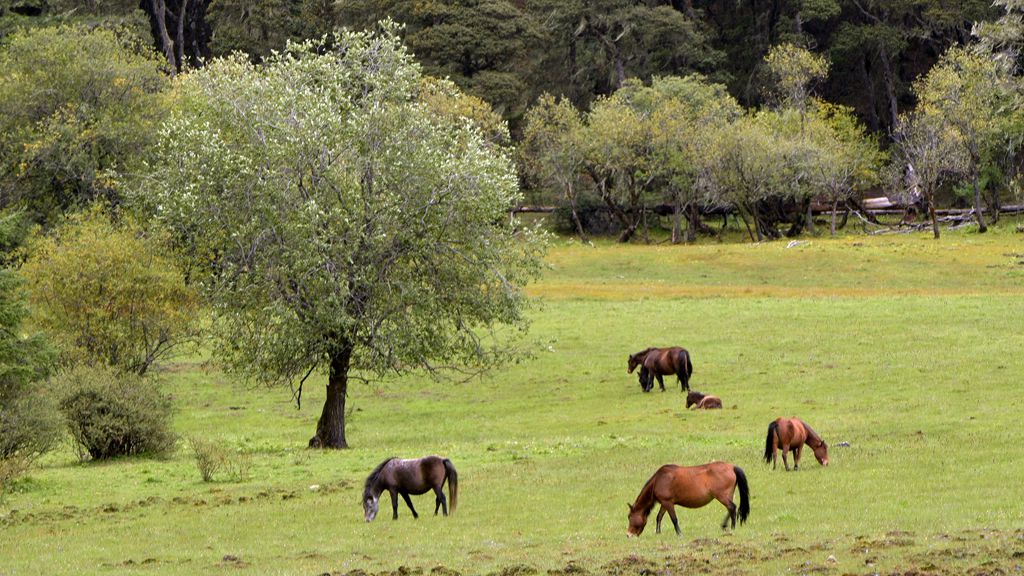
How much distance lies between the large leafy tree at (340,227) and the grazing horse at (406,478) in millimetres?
9258

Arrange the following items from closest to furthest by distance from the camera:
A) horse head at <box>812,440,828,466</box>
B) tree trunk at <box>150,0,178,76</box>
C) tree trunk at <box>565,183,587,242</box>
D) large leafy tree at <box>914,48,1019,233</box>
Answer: horse head at <box>812,440,828,466</box>
large leafy tree at <box>914,48,1019,233</box>
tree trunk at <box>565,183,587,242</box>
tree trunk at <box>150,0,178,76</box>

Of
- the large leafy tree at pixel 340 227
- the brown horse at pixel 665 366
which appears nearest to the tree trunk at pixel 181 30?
the brown horse at pixel 665 366

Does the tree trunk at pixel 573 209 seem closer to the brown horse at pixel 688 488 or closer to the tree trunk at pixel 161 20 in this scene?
the tree trunk at pixel 161 20

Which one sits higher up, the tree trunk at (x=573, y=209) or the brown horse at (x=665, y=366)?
the tree trunk at (x=573, y=209)

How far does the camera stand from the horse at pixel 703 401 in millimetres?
33969

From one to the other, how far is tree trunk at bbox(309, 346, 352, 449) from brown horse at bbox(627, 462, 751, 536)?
51.0ft

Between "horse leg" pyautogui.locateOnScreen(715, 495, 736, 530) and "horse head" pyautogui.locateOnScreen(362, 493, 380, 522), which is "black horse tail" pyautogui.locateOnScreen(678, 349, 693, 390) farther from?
"horse leg" pyautogui.locateOnScreen(715, 495, 736, 530)

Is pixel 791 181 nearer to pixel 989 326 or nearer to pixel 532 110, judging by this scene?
pixel 532 110

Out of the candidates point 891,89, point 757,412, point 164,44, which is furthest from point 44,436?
point 891,89

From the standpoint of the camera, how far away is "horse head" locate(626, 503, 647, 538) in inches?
688

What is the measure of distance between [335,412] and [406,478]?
1200cm

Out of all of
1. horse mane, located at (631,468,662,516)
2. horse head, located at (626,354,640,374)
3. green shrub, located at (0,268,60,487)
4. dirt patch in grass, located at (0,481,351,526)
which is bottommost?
dirt patch in grass, located at (0,481,351,526)

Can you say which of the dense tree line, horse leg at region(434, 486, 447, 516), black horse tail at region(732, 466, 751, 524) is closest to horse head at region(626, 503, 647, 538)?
black horse tail at region(732, 466, 751, 524)

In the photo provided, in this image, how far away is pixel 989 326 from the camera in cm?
4334
